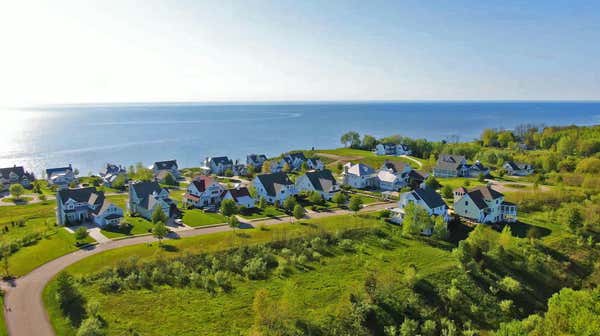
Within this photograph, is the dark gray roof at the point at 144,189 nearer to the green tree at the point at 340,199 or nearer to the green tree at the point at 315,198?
the green tree at the point at 315,198

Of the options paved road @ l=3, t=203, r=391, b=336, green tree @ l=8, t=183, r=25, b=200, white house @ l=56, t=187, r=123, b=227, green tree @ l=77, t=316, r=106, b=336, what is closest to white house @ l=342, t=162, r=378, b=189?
paved road @ l=3, t=203, r=391, b=336

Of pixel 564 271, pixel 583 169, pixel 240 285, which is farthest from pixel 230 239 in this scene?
pixel 583 169

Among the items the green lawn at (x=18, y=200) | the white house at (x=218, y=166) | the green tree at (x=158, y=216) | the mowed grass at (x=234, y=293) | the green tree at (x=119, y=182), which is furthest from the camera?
the white house at (x=218, y=166)

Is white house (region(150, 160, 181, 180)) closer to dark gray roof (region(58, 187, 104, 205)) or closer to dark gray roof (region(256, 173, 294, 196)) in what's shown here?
dark gray roof (region(58, 187, 104, 205))

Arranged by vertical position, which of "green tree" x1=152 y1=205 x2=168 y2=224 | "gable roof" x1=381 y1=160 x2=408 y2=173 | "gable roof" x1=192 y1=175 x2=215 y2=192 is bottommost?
"green tree" x1=152 y1=205 x2=168 y2=224

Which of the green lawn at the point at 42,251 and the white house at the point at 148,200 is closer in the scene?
the green lawn at the point at 42,251

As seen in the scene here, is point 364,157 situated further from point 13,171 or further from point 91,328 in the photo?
point 91,328

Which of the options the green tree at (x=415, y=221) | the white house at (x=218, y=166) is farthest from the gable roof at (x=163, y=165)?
the green tree at (x=415, y=221)
